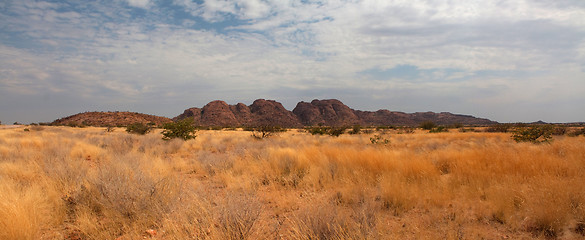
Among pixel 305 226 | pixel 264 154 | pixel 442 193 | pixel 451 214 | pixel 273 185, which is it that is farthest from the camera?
pixel 264 154

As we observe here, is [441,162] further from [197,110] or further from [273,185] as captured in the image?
[197,110]

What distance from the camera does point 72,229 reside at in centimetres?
372

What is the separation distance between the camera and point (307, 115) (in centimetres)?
11219

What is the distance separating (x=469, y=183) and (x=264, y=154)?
5845mm

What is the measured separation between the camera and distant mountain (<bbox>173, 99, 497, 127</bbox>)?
9228 centimetres

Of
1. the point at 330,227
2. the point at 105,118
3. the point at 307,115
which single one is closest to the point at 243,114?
the point at 307,115

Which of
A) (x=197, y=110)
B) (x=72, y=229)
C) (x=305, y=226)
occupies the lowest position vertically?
(x=72, y=229)

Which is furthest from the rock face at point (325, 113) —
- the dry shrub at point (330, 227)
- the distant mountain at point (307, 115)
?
the dry shrub at point (330, 227)

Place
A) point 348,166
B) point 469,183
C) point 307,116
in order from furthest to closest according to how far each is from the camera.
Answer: point 307,116 < point 348,166 < point 469,183

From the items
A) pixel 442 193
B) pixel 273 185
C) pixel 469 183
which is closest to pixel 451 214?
pixel 442 193

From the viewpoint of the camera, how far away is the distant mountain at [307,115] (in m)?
92.3

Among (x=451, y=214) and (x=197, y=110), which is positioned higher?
(x=197, y=110)

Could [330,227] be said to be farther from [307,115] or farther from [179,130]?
[307,115]

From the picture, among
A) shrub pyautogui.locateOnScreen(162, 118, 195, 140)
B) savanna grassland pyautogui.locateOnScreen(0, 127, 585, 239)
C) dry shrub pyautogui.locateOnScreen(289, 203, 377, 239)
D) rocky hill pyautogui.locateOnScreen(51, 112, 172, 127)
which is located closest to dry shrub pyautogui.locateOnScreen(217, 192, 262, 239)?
savanna grassland pyautogui.locateOnScreen(0, 127, 585, 239)
